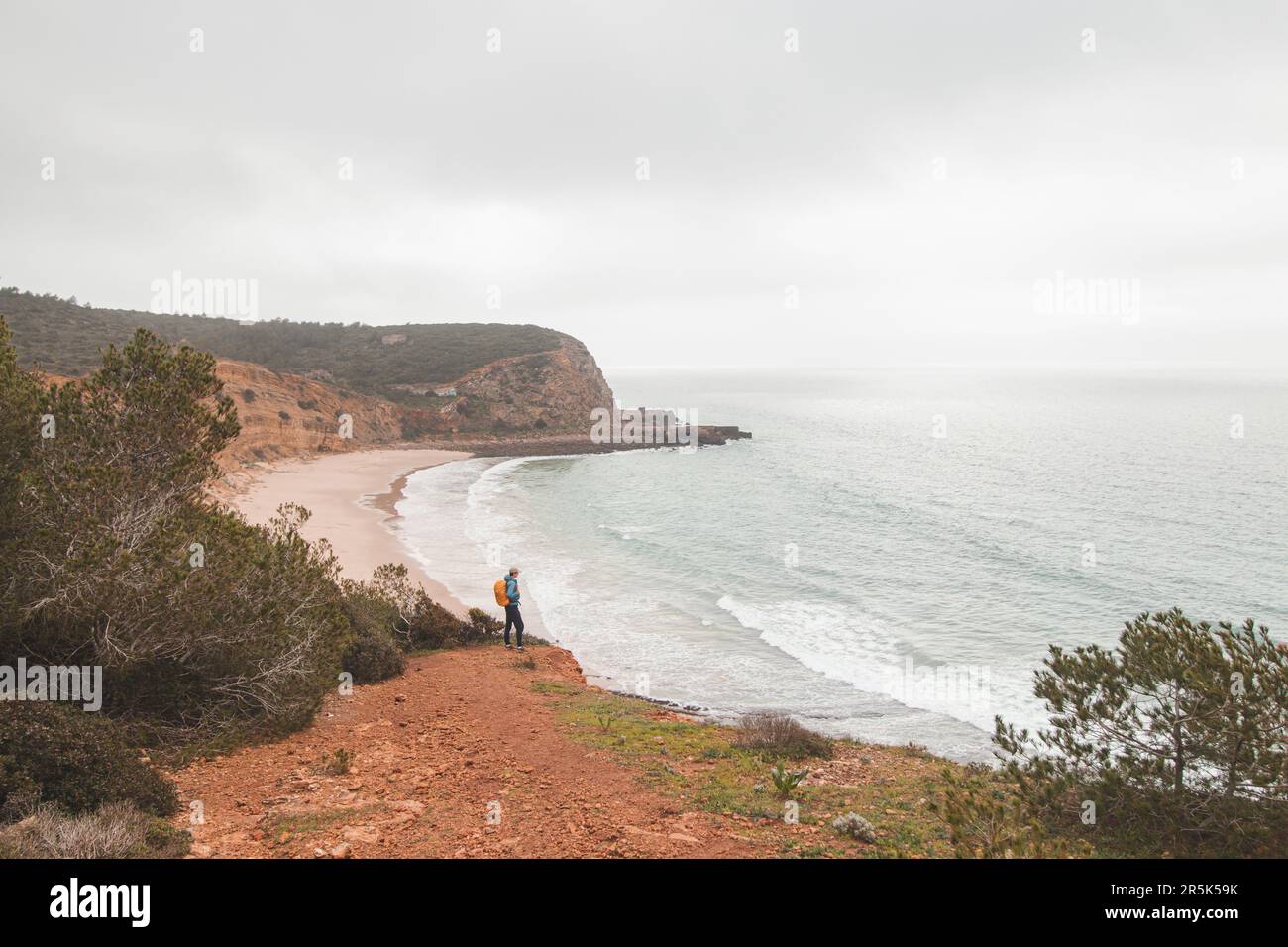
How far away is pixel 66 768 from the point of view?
669 centimetres

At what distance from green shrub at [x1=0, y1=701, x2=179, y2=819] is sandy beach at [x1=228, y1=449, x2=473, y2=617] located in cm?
992

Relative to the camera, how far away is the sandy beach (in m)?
26.7

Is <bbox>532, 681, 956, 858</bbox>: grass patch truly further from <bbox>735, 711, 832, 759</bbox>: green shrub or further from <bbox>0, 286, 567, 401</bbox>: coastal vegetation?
<bbox>0, 286, 567, 401</bbox>: coastal vegetation

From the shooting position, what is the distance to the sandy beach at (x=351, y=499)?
87.5ft

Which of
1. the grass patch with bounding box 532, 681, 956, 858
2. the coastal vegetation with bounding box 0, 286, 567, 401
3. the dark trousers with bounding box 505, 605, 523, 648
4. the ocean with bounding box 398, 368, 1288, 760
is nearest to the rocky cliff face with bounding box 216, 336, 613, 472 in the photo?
the coastal vegetation with bounding box 0, 286, 567, 401

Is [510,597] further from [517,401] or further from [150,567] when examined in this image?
[517,401]

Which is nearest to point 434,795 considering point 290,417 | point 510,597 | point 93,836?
Result: point 93,836

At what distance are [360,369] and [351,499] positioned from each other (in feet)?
165

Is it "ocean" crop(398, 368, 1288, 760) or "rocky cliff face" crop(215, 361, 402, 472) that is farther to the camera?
"rocky cliff face" crop(215, 361, 402, 472)
